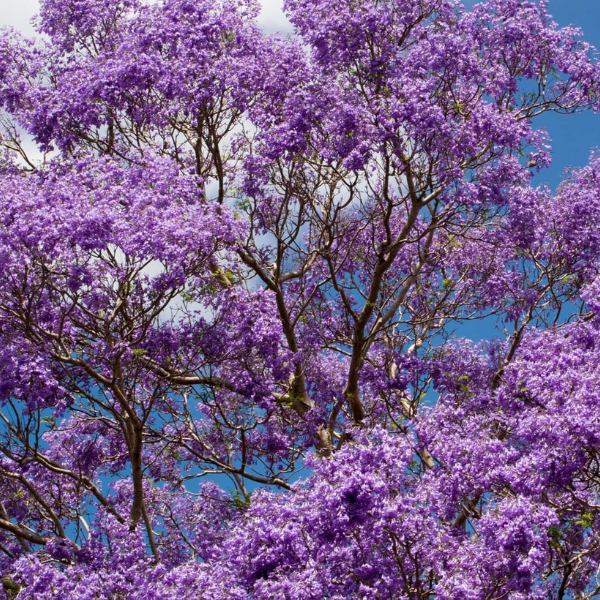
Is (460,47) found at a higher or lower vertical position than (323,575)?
higher

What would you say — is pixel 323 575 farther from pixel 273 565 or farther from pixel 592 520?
pixel 592 520

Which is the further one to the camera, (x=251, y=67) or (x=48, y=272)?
(x=251, y=67)

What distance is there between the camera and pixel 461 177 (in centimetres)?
1337

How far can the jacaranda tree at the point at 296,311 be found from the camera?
9.47m

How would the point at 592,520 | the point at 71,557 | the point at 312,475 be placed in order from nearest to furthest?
the point at 312,475 → the point at 592,520 → the point at 71,557

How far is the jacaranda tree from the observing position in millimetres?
9469

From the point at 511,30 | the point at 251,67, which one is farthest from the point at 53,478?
the point at 511,30

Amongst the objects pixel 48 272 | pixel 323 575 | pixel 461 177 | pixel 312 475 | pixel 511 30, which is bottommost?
pixel 323 575

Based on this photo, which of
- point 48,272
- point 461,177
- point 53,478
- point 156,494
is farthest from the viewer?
point 156,494

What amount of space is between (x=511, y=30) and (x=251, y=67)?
457 cm

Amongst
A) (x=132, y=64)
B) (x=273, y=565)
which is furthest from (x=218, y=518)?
(x=132, y=64)

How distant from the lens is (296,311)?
16.3 meters

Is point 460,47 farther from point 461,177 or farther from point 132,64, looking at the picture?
point 132,64

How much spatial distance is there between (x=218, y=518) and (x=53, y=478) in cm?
285
